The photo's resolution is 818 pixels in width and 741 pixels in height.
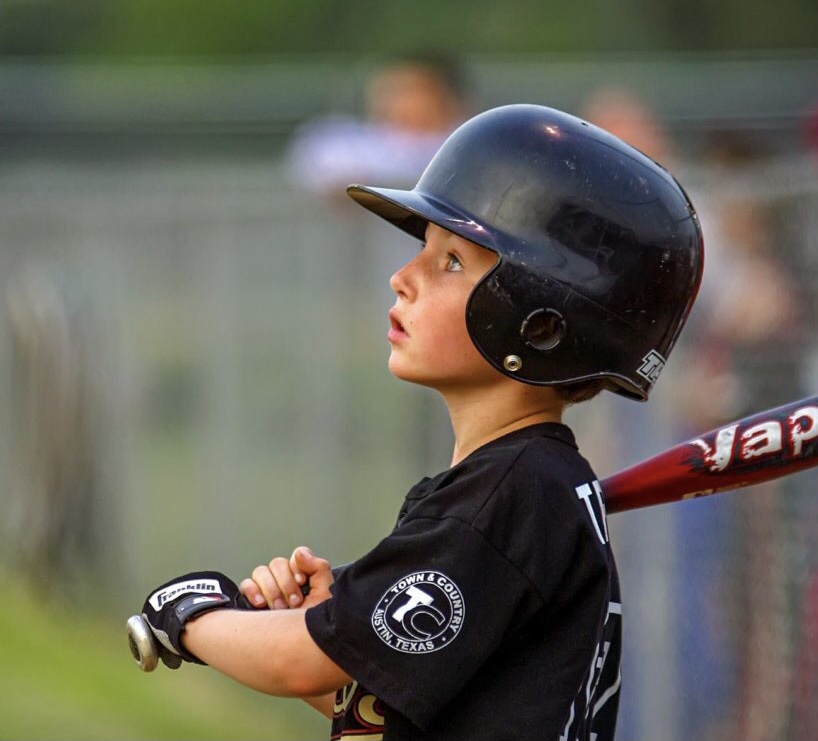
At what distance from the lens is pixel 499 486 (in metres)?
Answer: 2.75

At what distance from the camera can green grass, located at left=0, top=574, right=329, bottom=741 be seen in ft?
22.6

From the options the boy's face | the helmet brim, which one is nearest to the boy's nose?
the boy's face

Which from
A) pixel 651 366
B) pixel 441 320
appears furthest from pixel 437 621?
pixel 651 366

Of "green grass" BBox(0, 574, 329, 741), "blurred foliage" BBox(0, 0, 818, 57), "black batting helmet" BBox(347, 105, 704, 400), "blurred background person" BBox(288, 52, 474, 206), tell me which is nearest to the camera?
"black batting helmet" BBox(347, 105, 704, 400)

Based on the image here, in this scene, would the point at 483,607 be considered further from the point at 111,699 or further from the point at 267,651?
the point at 111,699

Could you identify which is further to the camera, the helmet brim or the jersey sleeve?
the helmet brim

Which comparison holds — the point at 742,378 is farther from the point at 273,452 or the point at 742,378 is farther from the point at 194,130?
the point at 194,130

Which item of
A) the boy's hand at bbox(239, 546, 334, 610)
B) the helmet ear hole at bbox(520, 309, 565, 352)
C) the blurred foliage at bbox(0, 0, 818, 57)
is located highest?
the blurred foliage at bbox(0, 0, 818, 57)

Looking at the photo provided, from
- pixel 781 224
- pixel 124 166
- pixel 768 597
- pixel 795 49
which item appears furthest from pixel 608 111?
pixel 795 49

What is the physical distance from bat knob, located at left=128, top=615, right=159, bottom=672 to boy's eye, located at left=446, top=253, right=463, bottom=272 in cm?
82

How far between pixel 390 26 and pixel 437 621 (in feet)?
78.5

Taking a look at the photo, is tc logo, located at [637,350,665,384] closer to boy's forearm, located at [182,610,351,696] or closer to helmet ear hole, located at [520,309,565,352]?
helmet ear hole, located at [520,309,565,352]

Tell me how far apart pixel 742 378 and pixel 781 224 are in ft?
1.62

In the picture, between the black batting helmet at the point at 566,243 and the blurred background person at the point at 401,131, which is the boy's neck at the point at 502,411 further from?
the blurred background person at the point at 401,131
